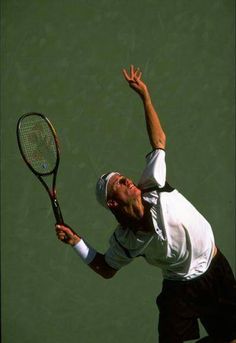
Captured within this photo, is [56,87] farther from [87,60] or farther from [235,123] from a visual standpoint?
[235,123]

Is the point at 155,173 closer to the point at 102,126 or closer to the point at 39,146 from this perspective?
the point at 39,146

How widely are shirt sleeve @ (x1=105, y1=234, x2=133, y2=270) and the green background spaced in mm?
1068

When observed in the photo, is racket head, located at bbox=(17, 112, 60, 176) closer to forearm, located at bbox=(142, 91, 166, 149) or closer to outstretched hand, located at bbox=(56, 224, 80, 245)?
outstretched hand, located at bbox=(56, 224, 80, 245)

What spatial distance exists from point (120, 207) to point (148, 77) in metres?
1.38

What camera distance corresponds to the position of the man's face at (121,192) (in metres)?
3.26

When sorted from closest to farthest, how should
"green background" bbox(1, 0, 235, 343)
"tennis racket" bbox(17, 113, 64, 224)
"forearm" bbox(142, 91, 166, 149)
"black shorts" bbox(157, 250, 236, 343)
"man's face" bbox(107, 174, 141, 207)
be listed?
"man's face" bbox(107, 174, 141, 207) → "forearm" bbox(142, 91, 166, 149) → "black shorts" bbox(157, 250, 236, 343) → "tennis racket" bbox(17, 113, 64, 224) → "green background" bbox(1, 0, 235, 343)

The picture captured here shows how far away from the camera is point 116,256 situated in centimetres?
346

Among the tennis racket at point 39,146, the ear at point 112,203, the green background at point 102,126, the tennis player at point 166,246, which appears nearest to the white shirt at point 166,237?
the tennis player at point 166,246

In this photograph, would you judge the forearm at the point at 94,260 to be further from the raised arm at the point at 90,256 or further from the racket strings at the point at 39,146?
the racket strings at the point at 39,146

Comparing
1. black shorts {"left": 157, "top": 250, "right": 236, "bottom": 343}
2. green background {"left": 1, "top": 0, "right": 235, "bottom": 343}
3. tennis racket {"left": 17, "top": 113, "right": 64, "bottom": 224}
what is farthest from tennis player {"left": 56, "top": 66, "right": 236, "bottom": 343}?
green background {"left": 1, "top": 0, "right": 235, "bottom": 343}

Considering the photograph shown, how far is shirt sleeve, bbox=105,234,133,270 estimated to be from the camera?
11.3 feet

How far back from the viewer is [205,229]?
344 centimetres

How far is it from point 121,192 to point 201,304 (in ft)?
2.12

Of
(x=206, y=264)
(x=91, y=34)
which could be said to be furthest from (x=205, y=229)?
(x=91, y=34)
